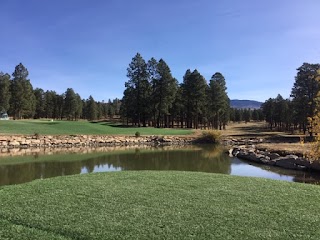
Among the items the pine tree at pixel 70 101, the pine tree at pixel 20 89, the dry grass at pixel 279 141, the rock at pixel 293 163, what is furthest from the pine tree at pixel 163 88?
the rock at pixel 293 163

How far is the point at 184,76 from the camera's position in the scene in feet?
212

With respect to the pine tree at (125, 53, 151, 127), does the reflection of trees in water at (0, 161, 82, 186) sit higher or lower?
lower

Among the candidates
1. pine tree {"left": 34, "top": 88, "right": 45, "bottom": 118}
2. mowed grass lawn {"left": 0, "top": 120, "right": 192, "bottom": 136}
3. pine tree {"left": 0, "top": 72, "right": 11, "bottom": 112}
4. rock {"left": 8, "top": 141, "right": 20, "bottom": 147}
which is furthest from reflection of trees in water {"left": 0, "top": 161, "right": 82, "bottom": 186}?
pine tree {"left": 34, "top": 88, "right": 45, "bottom": 118}

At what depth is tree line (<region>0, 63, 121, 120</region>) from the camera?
6034 cm

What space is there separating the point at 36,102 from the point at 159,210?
258 feet

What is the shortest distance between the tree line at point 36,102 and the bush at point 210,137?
31854 millimetres

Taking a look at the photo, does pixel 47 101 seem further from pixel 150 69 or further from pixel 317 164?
pixel 317 164

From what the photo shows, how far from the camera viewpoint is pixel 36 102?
80.3 metres

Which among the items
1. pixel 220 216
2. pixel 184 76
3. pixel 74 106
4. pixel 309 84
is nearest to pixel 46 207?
pixel 220 216

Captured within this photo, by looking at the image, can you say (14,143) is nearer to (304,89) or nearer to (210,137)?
(210,137)

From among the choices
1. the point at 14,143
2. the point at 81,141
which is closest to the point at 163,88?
the point at 81,141

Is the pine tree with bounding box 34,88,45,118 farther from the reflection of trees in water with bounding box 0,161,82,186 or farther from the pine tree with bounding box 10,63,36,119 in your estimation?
the reflection of trees in water with bounding box 0,161,82,186

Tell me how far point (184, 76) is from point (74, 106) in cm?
3241

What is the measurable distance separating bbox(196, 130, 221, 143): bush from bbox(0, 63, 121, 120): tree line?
105 ft
